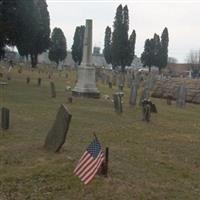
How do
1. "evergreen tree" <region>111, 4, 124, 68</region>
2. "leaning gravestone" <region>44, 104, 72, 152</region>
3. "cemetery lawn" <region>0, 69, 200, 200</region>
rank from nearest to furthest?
"cemetery lawn" <region>0, 69, 200, 200</region> < "leaning gravestone" <region>44, 104, 72, 152</region> < "evergreen tree" <region>111, 4, 124, 68</region>

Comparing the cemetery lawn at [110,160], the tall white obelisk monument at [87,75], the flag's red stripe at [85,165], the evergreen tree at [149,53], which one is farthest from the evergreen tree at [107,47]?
the flag's red stripe at [85,165]

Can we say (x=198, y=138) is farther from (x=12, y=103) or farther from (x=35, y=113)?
(x=12, y=103)

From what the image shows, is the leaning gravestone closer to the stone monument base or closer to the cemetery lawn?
the cemetery lawn

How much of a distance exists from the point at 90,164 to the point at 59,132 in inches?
106

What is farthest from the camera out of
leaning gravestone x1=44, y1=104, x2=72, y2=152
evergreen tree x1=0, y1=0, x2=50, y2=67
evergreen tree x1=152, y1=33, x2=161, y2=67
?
evergreen tree x1=152, y1=33, x2=161, y2=67

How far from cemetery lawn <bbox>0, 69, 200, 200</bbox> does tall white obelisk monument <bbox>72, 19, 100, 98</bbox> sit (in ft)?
31.9

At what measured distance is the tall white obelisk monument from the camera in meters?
27.7

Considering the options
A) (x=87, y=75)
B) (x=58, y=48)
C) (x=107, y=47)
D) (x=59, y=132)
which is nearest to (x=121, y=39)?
(x=107, y=47)

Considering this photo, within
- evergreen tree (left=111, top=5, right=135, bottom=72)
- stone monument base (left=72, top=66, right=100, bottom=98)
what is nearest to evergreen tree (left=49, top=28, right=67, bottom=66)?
evergreen tree (left=111, top=5, right=135, bottom=72)

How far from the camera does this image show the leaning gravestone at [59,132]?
10648 mm

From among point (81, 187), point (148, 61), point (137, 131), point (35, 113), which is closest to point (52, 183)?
point (81, 187)

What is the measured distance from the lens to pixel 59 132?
10930mm

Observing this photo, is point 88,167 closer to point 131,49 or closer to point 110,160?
point 110,160

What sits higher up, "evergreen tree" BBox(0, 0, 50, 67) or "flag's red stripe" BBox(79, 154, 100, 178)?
"evergreen tree" BBox(0, 0, 50, 67)
